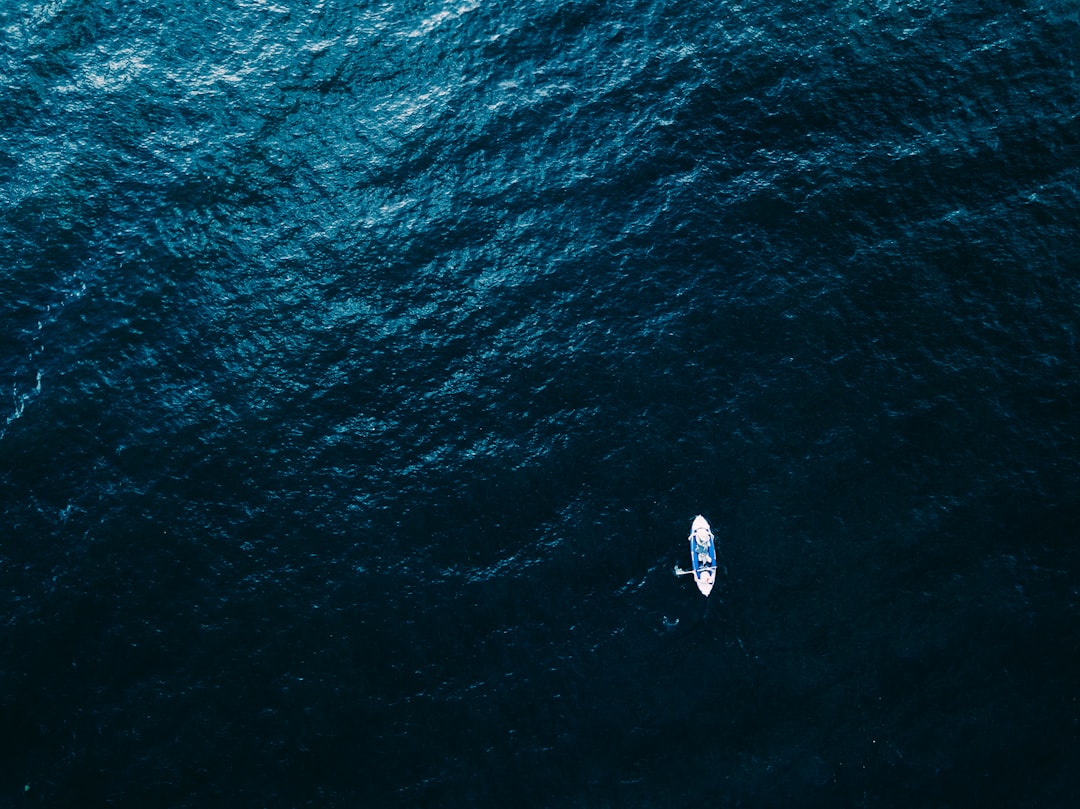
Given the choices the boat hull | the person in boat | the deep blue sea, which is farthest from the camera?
the person in boat

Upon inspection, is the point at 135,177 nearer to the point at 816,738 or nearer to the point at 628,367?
the point at 628,367

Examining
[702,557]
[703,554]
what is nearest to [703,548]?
[703,554]

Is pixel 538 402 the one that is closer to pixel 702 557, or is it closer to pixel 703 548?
pixel 703 548

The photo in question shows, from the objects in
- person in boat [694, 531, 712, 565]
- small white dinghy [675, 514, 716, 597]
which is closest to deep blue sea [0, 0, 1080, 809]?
small white dinghy [675, 514, 716, 597]

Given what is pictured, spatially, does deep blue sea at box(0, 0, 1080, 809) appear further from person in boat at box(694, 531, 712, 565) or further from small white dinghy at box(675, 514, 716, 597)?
person in boat at box(694, 531, 712, 565)

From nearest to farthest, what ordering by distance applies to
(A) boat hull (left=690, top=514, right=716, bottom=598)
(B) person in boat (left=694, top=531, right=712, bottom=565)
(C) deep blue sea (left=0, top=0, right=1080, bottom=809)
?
1. (C) deep blue sea (left=0, top=0, right=1080, bottom=809)
2. (A) boat hull (left=690, top=514, right=716, bottom=598)
3. (B) person in boat (left=694, top=531, right=712, bottom=565)

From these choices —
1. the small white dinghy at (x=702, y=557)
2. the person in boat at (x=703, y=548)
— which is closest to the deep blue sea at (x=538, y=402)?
the small white dinghy at (x=702, y=557)

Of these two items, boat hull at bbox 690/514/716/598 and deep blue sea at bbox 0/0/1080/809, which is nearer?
deep blue sea at bbox 0/0/1080/809
